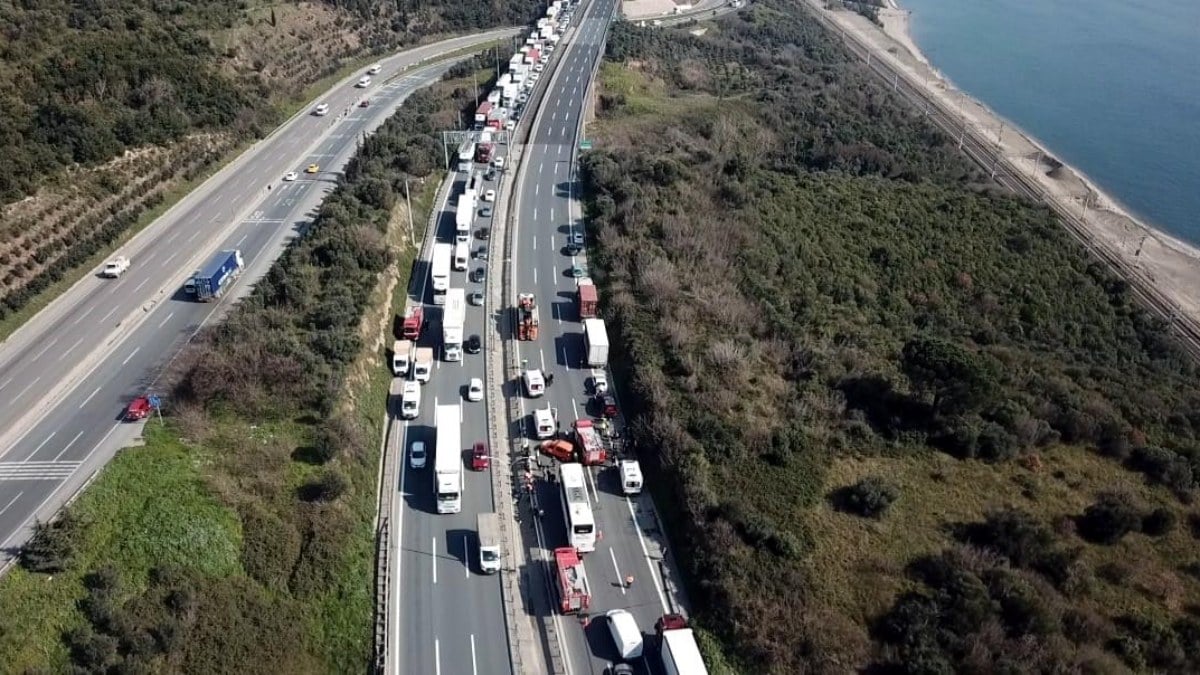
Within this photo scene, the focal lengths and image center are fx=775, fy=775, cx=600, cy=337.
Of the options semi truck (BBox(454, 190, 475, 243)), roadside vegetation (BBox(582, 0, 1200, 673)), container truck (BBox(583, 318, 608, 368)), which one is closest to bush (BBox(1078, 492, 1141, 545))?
roadside vegetation (BBox(582, 0, 1200, 673))

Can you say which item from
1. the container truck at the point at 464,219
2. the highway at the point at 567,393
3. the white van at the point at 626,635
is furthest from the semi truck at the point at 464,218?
the white van at the point at 626,635

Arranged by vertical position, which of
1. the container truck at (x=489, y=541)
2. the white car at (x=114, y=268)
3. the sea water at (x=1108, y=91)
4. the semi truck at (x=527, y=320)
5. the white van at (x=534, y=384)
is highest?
the sea water at (x=1108, y=91)

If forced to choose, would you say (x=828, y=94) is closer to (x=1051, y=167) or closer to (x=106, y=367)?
(x=1051, y=167)

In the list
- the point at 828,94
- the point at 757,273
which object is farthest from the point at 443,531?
the point at 828,94

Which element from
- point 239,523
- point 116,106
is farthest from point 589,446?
point 116,106

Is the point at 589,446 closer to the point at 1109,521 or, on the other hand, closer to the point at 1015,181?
the point at 1109,521

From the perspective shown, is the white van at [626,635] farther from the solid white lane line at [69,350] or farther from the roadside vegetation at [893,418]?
the solid white lane line at [69,350]

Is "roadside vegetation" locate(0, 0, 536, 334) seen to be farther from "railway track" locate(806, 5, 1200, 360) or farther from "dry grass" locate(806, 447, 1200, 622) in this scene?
"railway track" locate(806, 5, 1200, 360)
